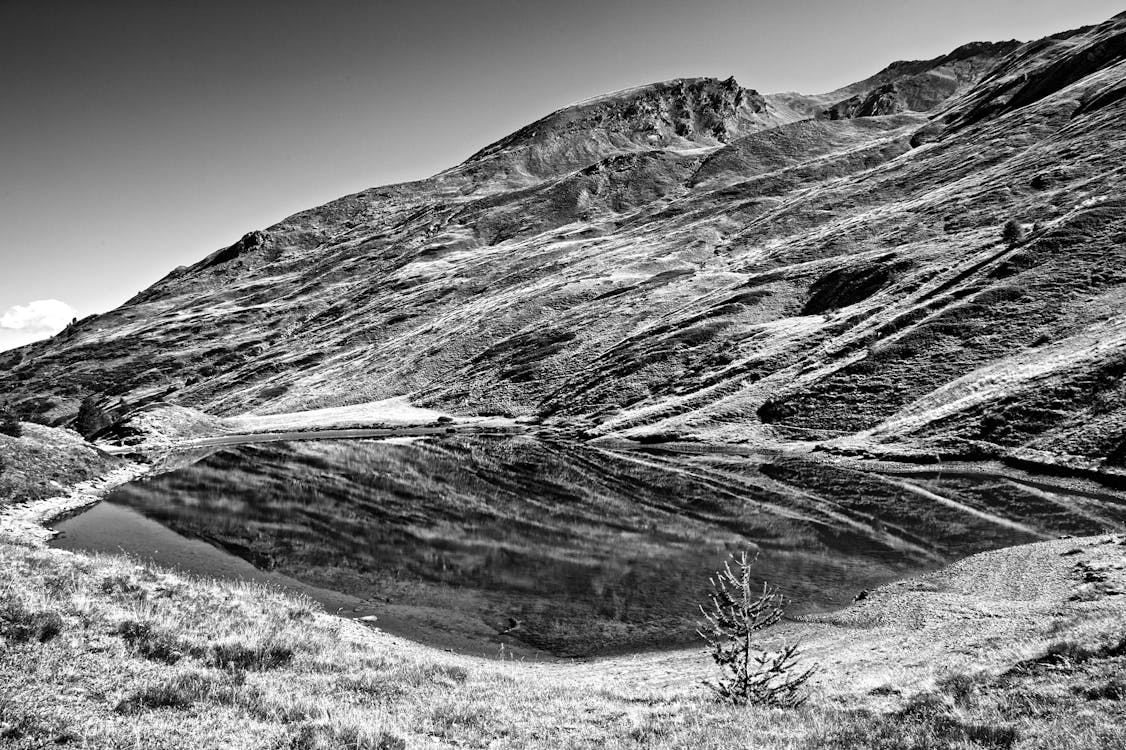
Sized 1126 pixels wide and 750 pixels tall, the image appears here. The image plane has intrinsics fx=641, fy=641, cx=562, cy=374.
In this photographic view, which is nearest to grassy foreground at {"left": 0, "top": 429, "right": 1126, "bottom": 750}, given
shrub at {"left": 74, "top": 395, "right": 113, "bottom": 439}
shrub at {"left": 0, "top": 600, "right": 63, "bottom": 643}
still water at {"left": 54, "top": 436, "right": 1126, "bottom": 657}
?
shrub at {"left": 0, "top": 600, "right": 63, "bottom": 643}

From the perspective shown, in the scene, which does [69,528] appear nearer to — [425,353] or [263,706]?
[263,706]

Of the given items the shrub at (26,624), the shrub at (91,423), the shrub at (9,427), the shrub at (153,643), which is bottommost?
the shrub at (153,643)

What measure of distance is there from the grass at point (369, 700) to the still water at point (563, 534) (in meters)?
8.31

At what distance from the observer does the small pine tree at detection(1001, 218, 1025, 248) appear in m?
99.9

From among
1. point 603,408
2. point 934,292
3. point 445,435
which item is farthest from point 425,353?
point 934,292

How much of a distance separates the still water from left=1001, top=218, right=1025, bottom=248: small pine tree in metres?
62.1

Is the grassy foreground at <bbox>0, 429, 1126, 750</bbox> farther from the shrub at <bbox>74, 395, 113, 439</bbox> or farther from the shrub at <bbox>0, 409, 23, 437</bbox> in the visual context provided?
the shrub at <bbox>74, 395, 113, 439</bbox>

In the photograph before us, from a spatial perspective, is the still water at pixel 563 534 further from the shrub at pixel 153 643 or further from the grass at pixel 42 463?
the shrub at pixel 153 643

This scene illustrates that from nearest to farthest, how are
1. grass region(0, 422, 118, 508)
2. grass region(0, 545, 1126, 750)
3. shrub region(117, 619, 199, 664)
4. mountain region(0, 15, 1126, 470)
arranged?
grass region(0, 545, 1126, 750) < shrub region(117, 619, 199, 664) < grass region(0, 422, 118, 508) < mountain region(0, 15, 1126, 470)

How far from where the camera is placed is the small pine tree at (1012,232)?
3932 inches

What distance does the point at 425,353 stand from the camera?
6373 inches

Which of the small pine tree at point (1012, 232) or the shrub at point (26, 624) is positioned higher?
the small pine tree at point (1012, 232)

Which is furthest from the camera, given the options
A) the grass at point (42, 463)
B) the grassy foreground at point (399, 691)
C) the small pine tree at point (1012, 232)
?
the small pine tree at point (1012, 232)

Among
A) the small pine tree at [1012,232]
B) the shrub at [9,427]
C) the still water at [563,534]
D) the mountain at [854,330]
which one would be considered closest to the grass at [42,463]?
the shrub at [9,427]
